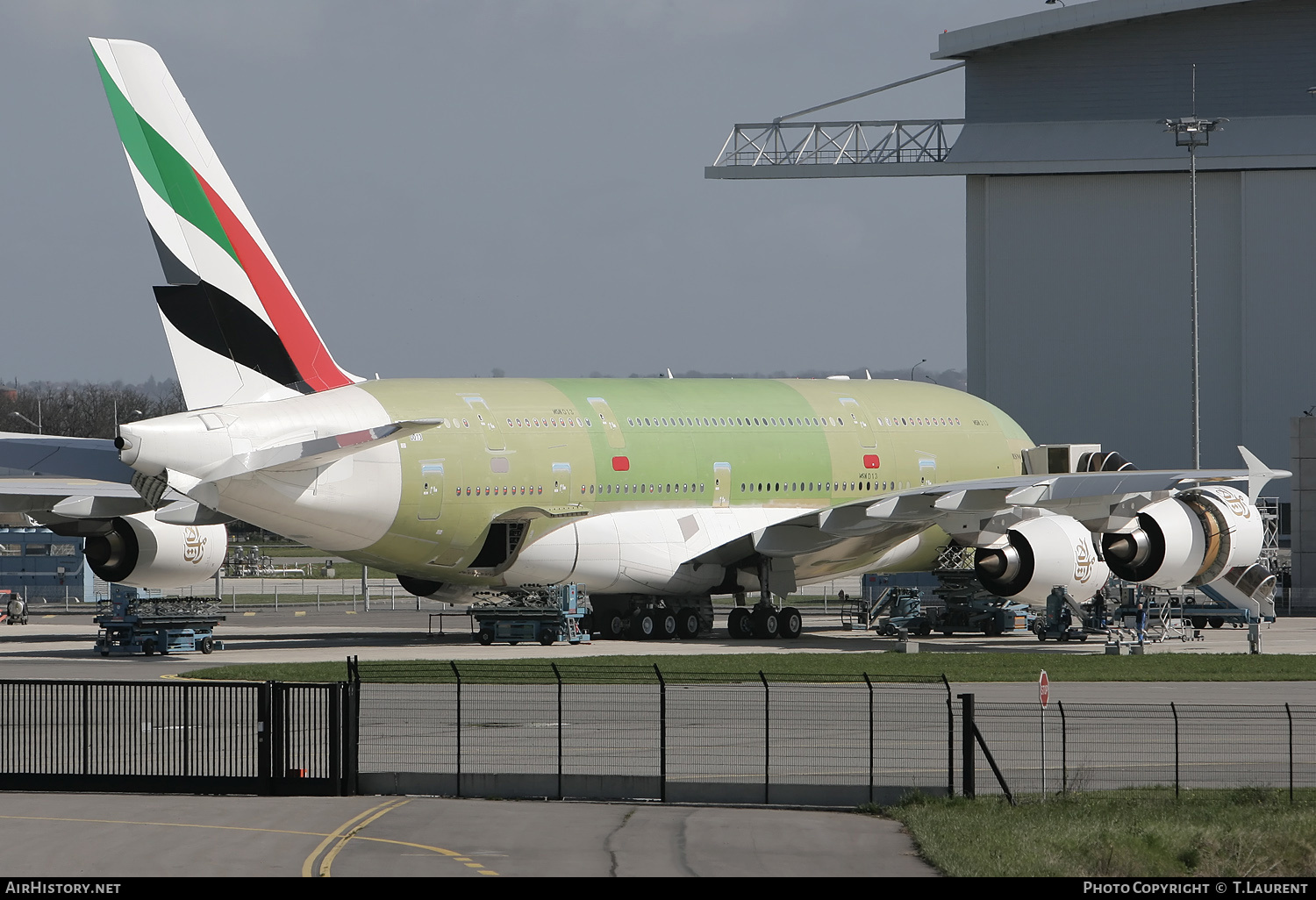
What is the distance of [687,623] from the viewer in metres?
41.8

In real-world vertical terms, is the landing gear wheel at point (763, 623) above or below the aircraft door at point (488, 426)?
below

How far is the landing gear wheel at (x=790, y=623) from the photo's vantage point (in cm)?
4181

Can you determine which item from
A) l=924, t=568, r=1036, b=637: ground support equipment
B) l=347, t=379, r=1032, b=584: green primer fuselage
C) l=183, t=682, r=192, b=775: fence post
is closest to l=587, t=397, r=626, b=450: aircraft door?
l=347, t=379, r=1032, b=584: green primer fuselage

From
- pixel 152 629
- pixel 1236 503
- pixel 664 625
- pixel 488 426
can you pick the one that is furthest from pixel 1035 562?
pixel 152 629

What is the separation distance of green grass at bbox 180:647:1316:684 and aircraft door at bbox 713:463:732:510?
6.53 m

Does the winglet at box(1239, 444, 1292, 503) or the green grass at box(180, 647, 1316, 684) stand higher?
the winglet at box(1239, 444, 1292, 503)

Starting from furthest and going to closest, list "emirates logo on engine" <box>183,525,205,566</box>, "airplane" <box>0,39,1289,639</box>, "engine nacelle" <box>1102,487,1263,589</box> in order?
"emirates logo on engine" <box>183,525,205,566</box>, "engine nacelle" <box>1102,487,1263,589</box>, "airplane" <box>0,39,1289,639</box>

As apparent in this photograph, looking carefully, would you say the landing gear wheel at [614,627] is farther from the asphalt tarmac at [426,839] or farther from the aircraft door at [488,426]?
the asphalt tarmac at [426,839]

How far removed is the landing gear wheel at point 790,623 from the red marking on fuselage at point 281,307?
12.2 metres

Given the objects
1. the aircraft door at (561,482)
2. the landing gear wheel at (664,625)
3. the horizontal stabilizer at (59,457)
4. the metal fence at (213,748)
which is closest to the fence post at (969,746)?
the metal fence at (213,748)

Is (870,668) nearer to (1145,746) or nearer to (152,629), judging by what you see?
(1145,746)

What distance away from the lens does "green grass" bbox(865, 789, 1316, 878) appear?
1459 centimetres

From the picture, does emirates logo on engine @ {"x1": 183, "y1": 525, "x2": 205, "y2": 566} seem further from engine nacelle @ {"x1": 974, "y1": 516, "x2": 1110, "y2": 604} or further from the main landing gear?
engine nacelle @ {"x1": 974, "y1": 516, "x2": 1110, "y2": 604}
